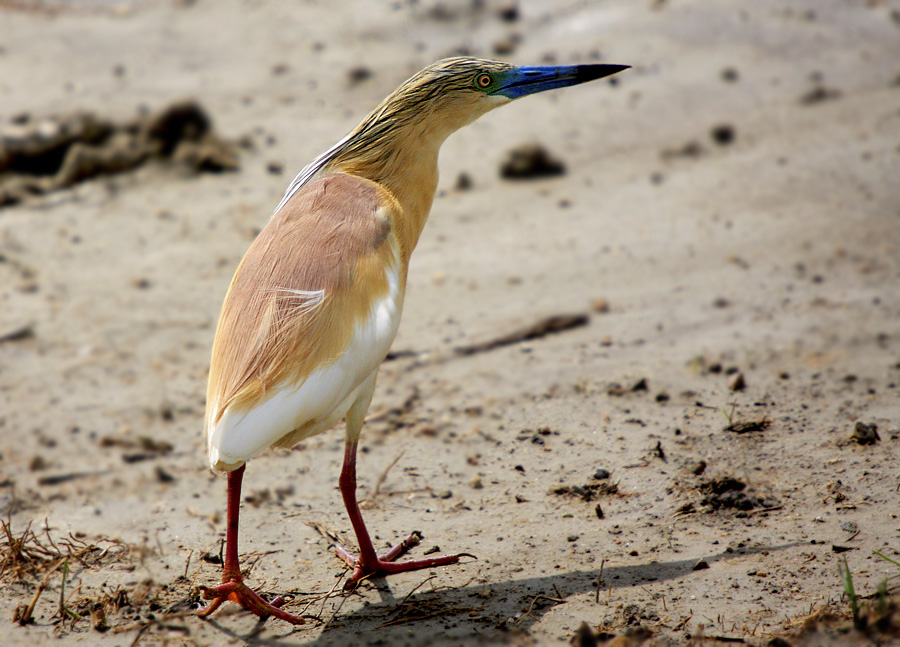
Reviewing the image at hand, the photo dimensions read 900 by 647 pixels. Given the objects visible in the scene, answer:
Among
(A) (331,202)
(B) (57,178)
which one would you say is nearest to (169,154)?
(B) (57,178)

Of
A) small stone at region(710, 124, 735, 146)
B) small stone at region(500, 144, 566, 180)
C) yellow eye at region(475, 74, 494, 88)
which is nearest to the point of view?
yellow eye at region(475, 74, 494, 88)

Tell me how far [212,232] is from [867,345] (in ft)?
14.8

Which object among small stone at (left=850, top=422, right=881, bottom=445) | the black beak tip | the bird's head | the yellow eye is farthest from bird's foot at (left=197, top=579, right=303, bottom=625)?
the black beak tip

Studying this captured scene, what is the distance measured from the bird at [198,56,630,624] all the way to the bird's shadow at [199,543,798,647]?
155mm

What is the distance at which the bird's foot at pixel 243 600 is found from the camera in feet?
9.89

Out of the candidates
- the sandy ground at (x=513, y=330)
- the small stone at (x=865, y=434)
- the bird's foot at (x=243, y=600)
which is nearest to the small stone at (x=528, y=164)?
the sandy ground at (x=513, y=330)

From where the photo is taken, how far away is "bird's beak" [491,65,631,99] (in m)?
3.76

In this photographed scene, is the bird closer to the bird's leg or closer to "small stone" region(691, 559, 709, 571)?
the bird's leg

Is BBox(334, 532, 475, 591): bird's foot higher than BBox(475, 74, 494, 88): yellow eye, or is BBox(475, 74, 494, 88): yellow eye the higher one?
BBox(475, 74, 494, 88): yellow eye

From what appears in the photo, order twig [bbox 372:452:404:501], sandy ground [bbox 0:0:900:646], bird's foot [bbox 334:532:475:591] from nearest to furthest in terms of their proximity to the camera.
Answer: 1. sandy ground [bbox 0:0:900:646]
2. bird's foot [bbox 334:532:475:591]
3. twig [bbox 372:452:404:501]

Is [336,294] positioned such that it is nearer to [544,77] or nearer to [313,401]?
[313,401]

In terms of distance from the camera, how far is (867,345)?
4.51 m

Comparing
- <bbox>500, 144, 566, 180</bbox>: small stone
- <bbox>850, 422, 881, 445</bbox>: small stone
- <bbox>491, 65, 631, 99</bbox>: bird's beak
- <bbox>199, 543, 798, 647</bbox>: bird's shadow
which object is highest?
<bbox>491, 65, 631, 99</bbox>: bird's beak

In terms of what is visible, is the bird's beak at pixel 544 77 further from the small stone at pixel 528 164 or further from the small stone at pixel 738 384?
the small stone at pixel 528 164
